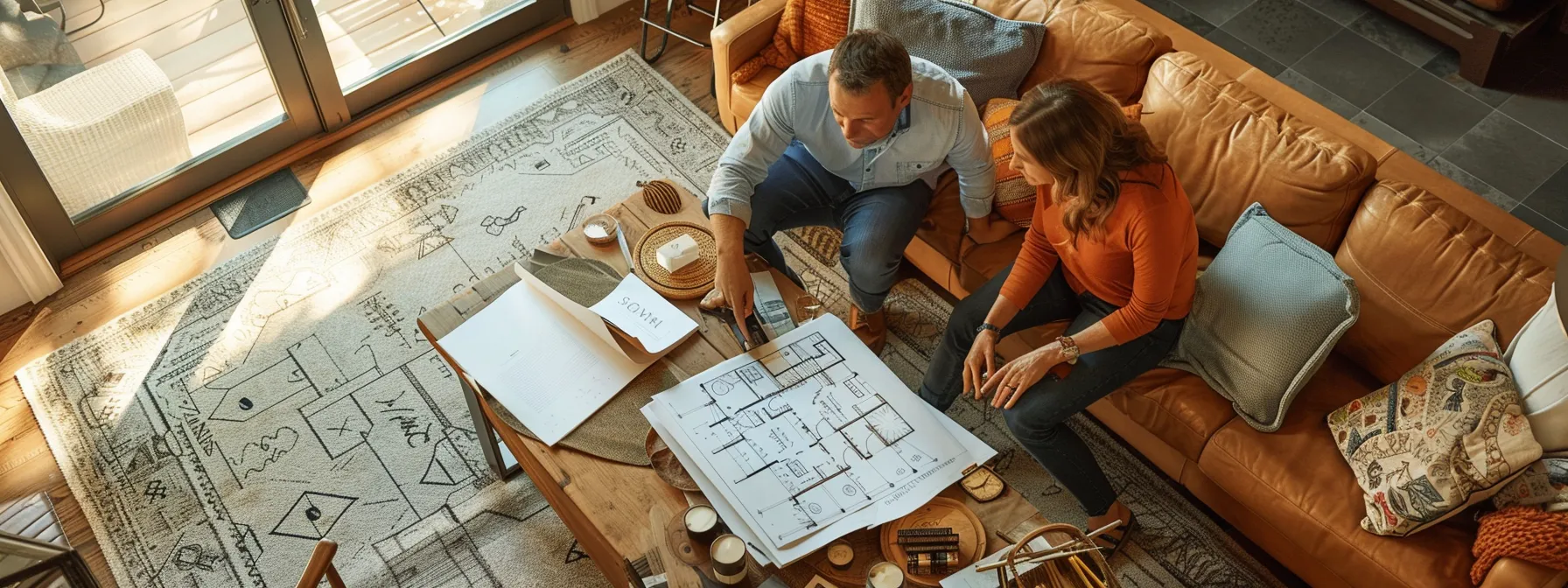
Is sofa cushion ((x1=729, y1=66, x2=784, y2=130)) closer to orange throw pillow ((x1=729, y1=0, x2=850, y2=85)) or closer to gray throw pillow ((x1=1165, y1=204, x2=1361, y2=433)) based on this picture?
orange throw pillow ((x1=729, y1=0, x2=850, y2=85))

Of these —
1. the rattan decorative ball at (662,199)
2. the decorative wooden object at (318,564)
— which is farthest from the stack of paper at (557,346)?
the decorative wooden object at (318,564)

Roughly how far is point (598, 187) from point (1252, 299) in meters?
1.88

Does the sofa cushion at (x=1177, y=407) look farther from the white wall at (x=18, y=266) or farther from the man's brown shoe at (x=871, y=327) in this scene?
the white wall at (x=18, y=266)

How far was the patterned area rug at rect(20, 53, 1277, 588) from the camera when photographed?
8.64 ft

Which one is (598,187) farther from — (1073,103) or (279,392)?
(1073,103)

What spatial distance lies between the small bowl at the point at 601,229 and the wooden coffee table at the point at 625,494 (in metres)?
0.04

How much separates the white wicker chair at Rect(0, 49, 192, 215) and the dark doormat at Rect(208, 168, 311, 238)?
0.20 meters

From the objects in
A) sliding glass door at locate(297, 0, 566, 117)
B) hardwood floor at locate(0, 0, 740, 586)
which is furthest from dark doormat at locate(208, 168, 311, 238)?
sliding glass door at locate(297, 0, 566, 117)

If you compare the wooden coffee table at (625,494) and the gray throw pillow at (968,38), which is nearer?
the wooden coffee table at (625,494)

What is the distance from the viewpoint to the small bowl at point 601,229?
2.46 m

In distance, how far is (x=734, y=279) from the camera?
2320mm

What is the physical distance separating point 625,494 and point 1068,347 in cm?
96

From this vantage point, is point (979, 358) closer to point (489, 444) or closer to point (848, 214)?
point (848, 214)

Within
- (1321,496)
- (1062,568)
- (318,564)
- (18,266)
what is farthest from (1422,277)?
(18,266)
